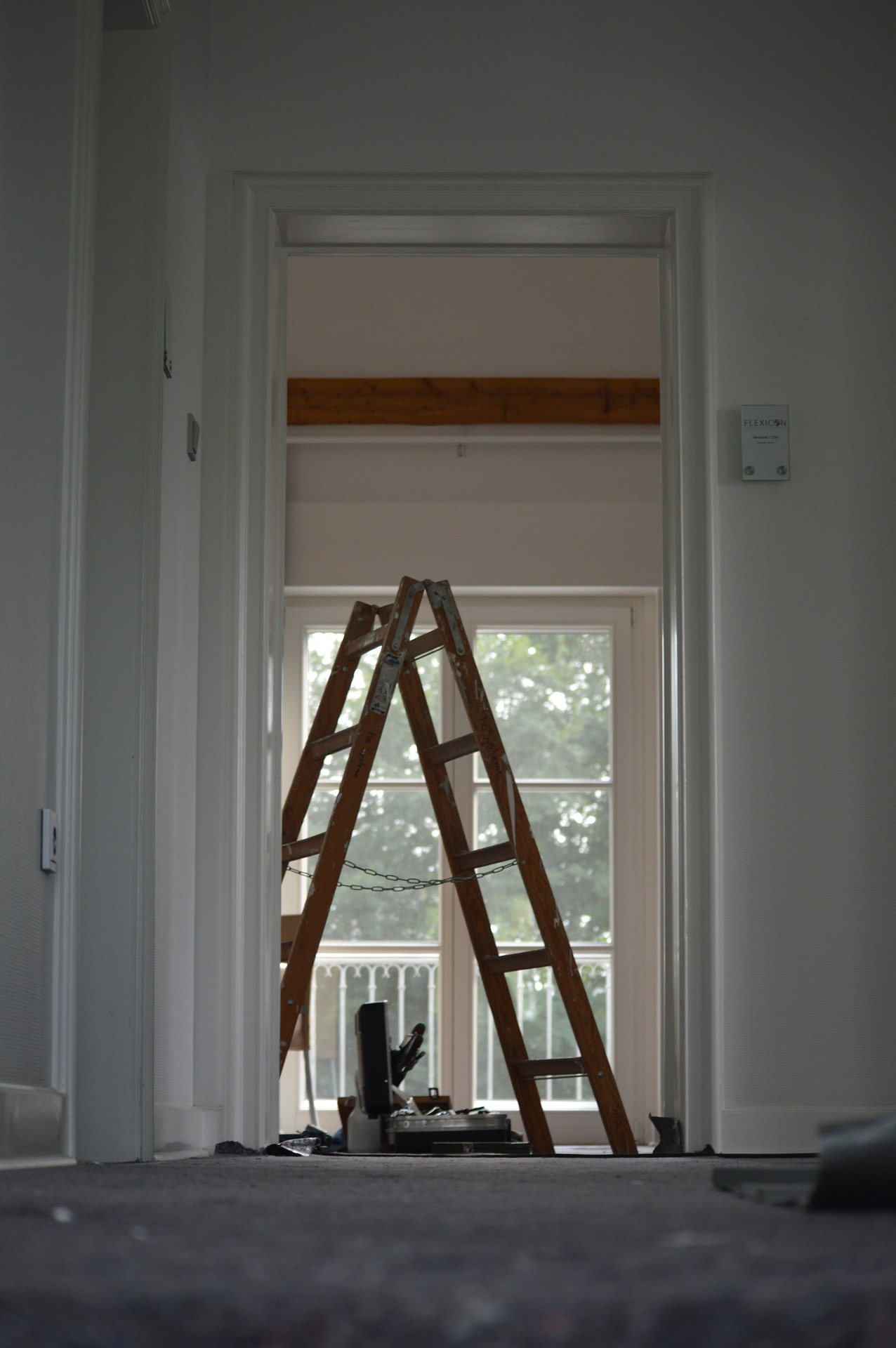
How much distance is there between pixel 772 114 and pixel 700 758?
4.90 ft

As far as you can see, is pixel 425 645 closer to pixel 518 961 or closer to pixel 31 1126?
pixel 518 961

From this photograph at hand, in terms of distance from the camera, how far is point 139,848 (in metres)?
2.36

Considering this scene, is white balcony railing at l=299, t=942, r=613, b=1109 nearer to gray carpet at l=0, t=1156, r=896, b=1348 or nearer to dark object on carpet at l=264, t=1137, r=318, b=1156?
dark object on carpet at l=264, t=1137, r=318, b=1156

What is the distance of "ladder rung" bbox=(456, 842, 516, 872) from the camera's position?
409 centimetres

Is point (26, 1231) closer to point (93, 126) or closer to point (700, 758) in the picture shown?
point (93, 126)

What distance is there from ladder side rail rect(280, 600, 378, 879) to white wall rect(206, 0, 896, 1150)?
1.76m

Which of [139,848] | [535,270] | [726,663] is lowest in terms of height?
[139,848]

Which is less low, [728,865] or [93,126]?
[93,126]

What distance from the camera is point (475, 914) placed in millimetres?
4383

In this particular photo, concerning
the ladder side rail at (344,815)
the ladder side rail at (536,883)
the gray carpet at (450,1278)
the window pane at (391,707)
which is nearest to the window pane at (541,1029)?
the window pane at (391,707)

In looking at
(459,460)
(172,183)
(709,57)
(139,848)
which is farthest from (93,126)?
(459,460)

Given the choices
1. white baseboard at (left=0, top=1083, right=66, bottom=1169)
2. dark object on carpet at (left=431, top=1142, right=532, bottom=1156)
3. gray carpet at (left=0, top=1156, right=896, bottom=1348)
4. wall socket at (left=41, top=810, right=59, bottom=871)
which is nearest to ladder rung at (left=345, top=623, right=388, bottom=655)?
dark object on carpet at (left=431, top=1142, right=532, bottom=1156)

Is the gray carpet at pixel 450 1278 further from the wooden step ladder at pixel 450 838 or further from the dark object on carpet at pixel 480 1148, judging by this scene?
the dark object on carpet at pixel 480 1148

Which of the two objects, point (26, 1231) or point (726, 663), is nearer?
point (26, 1231)
